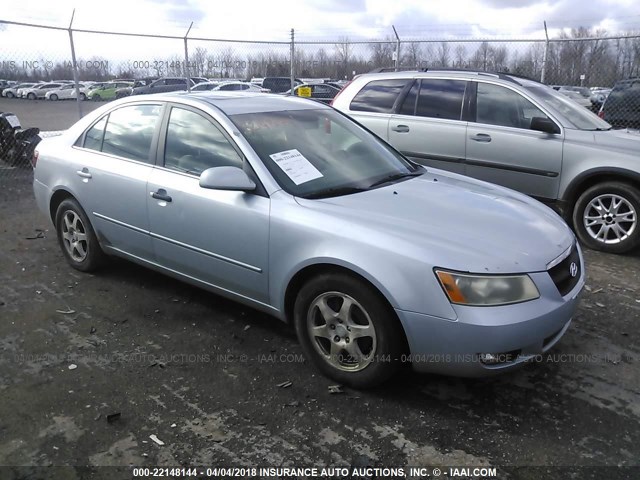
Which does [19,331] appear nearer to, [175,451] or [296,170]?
[175,451]

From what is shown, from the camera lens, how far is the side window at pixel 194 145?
142 inches

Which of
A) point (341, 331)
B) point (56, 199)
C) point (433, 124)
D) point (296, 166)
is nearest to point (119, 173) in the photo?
point (56, 199)

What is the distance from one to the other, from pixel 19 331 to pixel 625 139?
5745 millimetres

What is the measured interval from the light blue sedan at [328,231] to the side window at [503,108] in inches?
94.0

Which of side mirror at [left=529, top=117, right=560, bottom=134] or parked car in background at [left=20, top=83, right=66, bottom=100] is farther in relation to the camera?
parked car in background at [left=20, top=83, right=66, bottom=100]

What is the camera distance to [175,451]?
8.73 feet

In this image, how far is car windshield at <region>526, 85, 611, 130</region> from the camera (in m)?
5.90

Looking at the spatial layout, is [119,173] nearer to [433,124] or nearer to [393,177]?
[393,177]

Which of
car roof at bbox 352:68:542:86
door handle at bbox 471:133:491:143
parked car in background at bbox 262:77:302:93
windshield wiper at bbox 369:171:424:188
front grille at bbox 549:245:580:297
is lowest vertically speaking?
front grille at bbox 549:245:580:297

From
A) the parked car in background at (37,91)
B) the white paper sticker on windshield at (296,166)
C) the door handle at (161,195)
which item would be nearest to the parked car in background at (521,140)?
the white paper sticker on windshield at (296,166)

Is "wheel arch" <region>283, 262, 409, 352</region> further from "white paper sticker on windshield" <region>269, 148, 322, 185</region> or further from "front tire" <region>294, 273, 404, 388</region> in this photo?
"white paper sticker on windshield" <region>269, 148, 322, 185</region>

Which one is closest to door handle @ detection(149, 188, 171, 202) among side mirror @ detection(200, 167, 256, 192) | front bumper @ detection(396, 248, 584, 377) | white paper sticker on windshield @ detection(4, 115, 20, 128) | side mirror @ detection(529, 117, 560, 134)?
side mirror @ detection(200, 167, 256, 192)

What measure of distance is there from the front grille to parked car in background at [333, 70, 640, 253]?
266 cm

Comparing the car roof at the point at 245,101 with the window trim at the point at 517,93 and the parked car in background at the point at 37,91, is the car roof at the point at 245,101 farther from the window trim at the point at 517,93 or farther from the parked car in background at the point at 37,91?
the parked car in background at the point at 37,91
